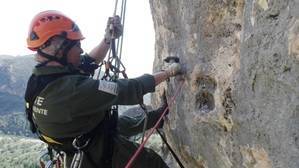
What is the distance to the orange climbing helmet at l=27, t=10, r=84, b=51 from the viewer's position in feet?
18.4

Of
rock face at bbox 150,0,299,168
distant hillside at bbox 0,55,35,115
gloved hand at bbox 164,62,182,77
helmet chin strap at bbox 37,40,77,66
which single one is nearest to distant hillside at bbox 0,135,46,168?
distant hillside at bbox 0,55,35,115

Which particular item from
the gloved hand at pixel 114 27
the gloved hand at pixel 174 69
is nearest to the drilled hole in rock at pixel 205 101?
the gloved hand at pixel 174 69

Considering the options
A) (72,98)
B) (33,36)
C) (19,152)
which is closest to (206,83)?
(72,98)

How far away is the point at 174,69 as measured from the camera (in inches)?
247

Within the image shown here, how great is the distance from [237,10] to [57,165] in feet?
9.47

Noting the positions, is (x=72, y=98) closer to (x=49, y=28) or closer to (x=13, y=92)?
(x=49, y=28)

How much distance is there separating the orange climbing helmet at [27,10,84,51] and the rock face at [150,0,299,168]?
4.34 feet

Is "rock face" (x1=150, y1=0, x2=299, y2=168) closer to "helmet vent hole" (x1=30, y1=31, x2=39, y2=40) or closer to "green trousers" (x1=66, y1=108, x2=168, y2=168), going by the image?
"green trousers" (x1=66, y1=108, x2=168, y2=168)

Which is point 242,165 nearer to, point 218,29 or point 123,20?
point 218,29

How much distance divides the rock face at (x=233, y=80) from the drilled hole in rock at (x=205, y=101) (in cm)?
1

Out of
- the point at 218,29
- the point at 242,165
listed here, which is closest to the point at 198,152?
the point at 242,165

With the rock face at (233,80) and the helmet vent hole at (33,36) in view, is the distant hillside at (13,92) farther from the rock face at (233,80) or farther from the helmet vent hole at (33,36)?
the helmet vent hole at (33,36)

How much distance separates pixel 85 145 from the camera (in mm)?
5680

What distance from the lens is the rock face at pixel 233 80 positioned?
13.8 ft
